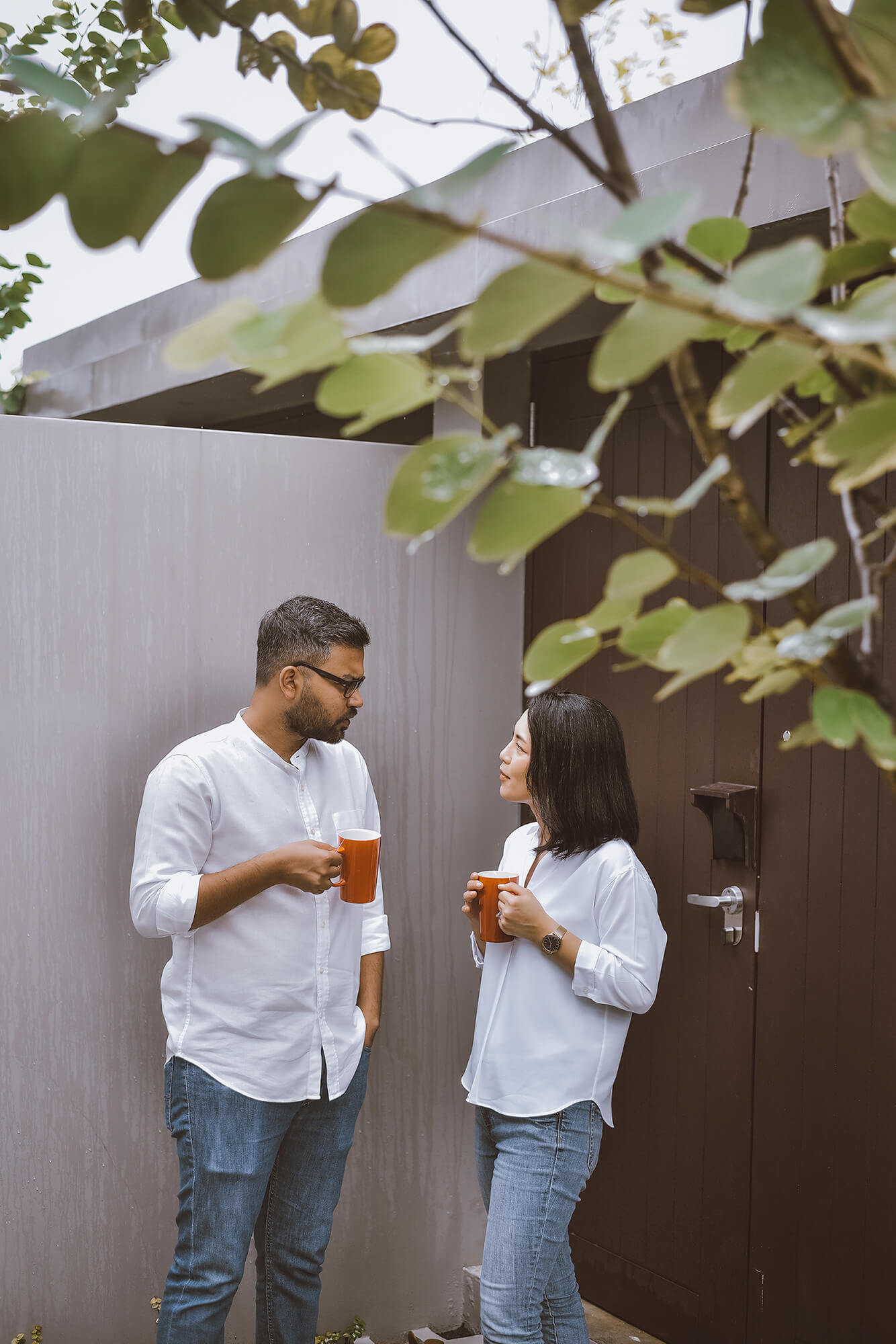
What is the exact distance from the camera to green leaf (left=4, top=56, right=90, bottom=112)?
1.37 ft

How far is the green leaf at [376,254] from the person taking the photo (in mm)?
430

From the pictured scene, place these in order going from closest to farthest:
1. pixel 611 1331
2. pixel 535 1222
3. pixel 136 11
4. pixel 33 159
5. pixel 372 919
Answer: pixel 33 159, pixel 136 11, pixel 535 1222, pixel 372 919, pixel 611 1331

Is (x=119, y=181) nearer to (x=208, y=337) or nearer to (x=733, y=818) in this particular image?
(x=208, y=337)

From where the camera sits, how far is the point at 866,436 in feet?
1.57

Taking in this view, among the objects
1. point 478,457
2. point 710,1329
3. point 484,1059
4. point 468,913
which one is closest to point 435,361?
point 468,913

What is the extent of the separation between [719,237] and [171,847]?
2.08m

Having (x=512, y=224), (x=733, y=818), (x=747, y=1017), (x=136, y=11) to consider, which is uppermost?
(x=512, y=224)

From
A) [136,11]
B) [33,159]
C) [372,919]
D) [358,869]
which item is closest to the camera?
[33,159]

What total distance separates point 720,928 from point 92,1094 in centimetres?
158

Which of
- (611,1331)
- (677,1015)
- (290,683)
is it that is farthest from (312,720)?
(611,1331)

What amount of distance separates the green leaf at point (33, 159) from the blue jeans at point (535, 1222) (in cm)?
226

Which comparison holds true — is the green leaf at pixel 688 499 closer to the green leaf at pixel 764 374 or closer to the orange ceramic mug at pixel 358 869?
the green leaf at pixel 764 374

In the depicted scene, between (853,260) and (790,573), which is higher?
(853,260)

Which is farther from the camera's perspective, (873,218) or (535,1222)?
(535,1222)
